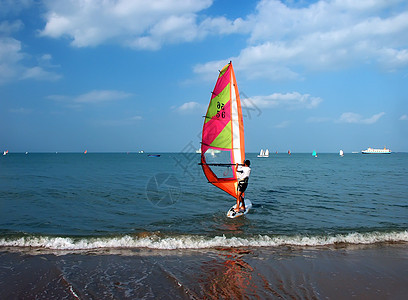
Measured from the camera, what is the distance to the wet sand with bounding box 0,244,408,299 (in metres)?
5.50

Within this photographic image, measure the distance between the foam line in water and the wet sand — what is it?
1.49ft

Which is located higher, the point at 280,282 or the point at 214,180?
the point at 214,180

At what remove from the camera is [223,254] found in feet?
25.6

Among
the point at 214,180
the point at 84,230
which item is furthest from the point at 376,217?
the point at 84,230

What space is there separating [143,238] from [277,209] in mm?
7418

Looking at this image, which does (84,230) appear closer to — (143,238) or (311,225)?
(143,238)

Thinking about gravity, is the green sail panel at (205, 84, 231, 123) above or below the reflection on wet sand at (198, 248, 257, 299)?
above

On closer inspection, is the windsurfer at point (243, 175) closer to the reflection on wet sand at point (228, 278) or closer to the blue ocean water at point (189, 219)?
the blue ocean water at point (189, 219)

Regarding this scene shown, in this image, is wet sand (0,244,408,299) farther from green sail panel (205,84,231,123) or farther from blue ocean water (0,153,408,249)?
green sail panel (205,84,231,123)

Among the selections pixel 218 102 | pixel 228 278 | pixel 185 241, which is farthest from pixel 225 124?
pixel 228 278

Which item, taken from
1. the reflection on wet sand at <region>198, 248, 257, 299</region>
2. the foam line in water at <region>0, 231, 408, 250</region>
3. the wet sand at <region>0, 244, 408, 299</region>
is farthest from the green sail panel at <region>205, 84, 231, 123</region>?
the reflection on wet sand at <region>198, 248, 257, 299</region>

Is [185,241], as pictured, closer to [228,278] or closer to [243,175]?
[228,278]

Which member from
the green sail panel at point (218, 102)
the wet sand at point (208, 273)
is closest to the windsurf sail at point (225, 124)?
the green sail panel at point (218, 102)

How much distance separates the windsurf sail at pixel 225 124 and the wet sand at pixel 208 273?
16.4 ft
